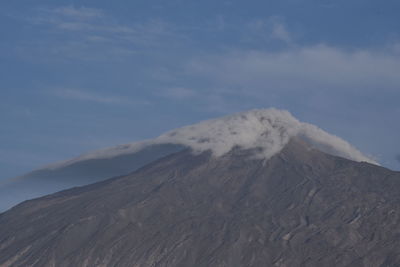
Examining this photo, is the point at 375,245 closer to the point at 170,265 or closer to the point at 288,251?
the point at 288,251

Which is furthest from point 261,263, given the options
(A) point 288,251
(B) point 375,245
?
(B) point 375,245

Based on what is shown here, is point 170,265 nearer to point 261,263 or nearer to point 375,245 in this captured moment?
point 261,263

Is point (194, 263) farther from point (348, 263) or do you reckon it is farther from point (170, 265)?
point (348, 263)

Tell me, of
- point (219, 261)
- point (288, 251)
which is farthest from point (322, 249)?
point (219, 261)

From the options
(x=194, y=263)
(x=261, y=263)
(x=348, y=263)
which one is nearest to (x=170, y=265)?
(x=194, y=263)

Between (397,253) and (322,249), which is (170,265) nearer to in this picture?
(322,249)

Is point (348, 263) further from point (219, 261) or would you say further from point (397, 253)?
point (219, 261)

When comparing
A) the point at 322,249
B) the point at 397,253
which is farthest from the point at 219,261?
the point at 397,253
